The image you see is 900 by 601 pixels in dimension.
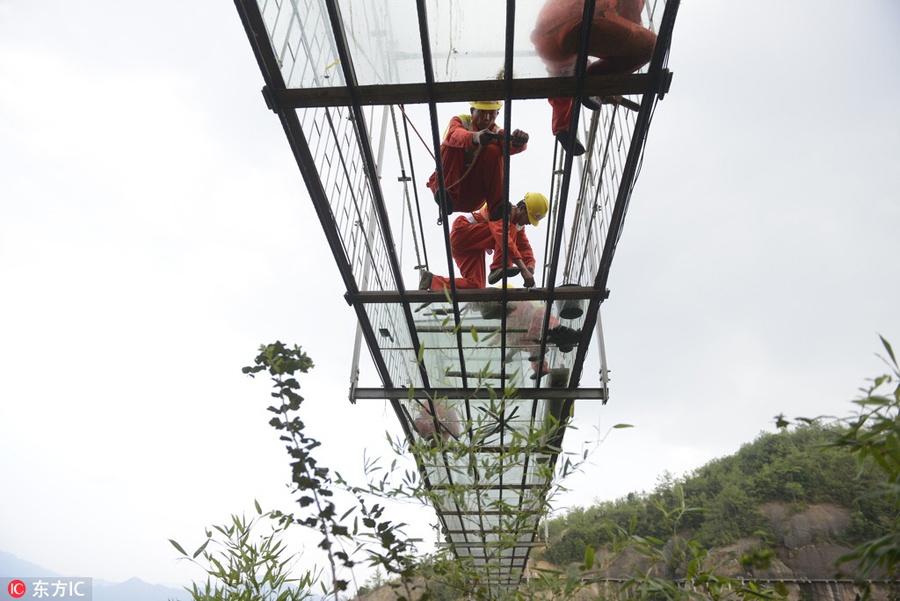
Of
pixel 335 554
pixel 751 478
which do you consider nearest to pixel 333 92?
pixel 335 554

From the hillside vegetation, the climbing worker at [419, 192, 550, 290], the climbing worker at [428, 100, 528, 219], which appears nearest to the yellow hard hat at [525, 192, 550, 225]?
the climbing worker at [419, 192, 550, 290]

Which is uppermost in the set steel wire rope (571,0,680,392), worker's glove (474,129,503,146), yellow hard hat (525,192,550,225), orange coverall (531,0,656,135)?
yellow hard hat (525,192,550,225)

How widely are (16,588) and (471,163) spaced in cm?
697

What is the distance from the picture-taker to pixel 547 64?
Answer: 2375mm

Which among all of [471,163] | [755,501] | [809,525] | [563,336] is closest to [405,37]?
[471,163]

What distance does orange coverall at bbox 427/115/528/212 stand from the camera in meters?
3.90

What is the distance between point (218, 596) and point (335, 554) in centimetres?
102

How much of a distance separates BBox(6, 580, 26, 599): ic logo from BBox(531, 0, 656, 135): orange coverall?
7.82 meters

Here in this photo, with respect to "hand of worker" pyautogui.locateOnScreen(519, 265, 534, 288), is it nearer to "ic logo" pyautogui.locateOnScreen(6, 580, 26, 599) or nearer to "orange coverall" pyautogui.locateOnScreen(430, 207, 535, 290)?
"orange coverall" pyautogui.locateOnScreen(430, 207, 535, 290)

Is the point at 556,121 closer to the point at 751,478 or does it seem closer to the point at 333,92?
the point at 333,92

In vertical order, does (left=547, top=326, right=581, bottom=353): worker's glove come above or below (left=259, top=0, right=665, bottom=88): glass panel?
below

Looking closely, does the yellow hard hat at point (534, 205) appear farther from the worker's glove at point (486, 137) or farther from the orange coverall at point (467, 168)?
the worker's glove at point (486, 137)

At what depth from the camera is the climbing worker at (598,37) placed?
2.33 m

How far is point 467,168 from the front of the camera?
3949mm
